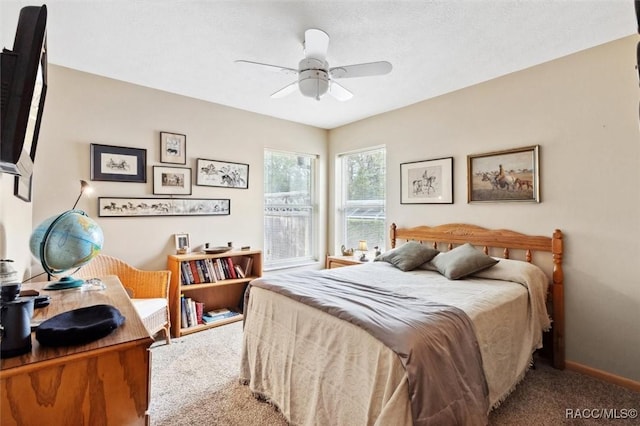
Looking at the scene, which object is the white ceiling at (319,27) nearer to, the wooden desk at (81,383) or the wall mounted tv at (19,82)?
the wall mounted tv at (19,82)

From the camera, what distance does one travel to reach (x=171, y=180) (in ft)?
10.8

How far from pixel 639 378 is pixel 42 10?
384 cm

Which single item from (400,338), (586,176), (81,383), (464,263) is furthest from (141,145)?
(586,176)

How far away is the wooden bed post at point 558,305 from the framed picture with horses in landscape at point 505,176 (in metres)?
0.41

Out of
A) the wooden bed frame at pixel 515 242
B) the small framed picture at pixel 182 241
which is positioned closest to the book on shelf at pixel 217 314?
the small framed picture at pixel 182 241

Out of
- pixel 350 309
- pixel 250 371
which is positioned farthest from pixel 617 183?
pixel 250 371

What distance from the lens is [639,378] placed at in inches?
86.0

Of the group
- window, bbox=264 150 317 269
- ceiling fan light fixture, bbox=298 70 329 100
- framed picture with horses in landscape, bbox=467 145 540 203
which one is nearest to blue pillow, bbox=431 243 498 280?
framed picture with horses in landscape, bbox=467 145 540 203

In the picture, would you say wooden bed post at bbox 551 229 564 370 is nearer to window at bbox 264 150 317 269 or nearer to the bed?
the bed

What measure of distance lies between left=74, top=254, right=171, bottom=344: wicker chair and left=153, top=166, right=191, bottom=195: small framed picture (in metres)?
0.81

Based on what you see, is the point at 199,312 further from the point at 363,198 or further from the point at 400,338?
the point at 400,338

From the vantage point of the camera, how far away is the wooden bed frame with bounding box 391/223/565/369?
8.11 feet

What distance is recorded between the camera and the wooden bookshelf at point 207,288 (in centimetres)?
309

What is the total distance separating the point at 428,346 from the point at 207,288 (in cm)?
286
